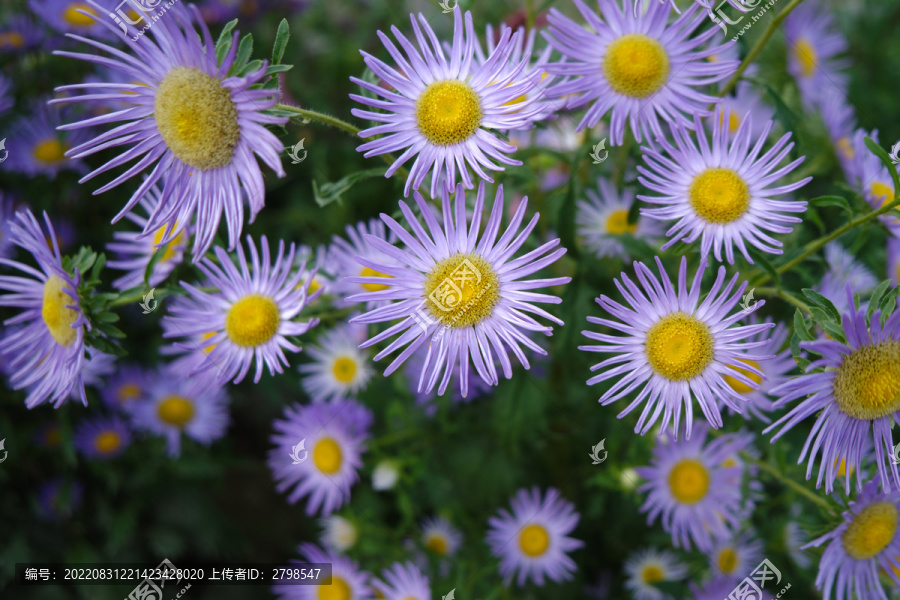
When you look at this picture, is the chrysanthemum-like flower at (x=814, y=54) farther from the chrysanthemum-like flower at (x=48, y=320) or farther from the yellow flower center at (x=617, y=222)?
the chrysanthemum-like flower at (x=48, y=320)

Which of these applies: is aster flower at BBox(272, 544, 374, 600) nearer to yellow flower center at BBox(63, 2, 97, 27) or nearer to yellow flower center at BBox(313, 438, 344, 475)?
yellow flower center at BBox(313, 438, 344, 475)

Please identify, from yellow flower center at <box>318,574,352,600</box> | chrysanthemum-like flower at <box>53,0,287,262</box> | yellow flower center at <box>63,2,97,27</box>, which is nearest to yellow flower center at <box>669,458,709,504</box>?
yellow flower center at <box>318,574,352,600</box>

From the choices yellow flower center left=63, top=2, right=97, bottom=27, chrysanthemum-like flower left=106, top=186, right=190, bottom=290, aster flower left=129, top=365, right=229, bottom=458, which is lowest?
aster flower left=129, top=365, right=229, bottom=458

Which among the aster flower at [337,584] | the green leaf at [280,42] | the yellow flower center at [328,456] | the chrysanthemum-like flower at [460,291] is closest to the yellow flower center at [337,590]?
the aster flower at [337,584]

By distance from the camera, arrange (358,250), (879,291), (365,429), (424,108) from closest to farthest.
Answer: (879,291)
(424,108)
(358,250)
(365,429)

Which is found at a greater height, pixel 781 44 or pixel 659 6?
pixel 781 44

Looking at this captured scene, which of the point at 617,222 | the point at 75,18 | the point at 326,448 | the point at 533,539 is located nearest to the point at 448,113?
the point at 617,222

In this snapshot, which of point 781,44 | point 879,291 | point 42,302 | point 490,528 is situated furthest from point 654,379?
point 781,44

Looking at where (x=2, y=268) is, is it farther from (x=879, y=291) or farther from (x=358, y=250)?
(x=879, y=291)
